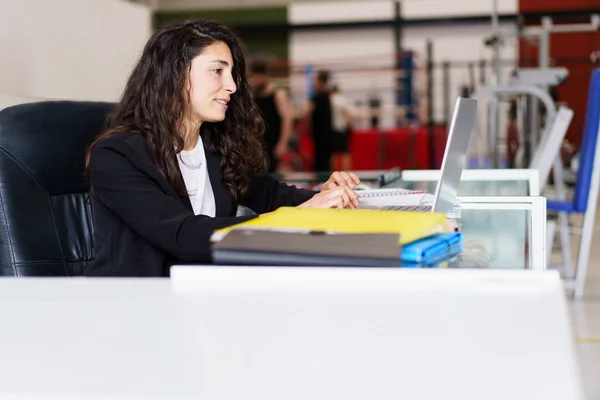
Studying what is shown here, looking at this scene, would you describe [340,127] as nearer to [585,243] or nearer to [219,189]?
[585,243]

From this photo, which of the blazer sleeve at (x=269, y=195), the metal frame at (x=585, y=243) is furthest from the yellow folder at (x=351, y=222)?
the metal frame at (x=585, y=243)

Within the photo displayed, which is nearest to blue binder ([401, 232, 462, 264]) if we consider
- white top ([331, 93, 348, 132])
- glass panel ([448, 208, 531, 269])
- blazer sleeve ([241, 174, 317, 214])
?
glass panel ([448, 208, 531, 269])

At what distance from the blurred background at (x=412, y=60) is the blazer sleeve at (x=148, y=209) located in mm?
4172

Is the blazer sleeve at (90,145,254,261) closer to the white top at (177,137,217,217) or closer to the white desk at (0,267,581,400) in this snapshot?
the white top at (177,137,217,217)

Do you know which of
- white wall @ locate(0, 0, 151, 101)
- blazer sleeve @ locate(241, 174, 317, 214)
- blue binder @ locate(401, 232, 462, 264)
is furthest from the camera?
white wall @ locate(0, 0, 151, 101)

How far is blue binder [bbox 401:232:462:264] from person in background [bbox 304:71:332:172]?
659cm

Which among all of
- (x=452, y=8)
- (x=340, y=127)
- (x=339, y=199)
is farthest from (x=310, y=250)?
(x=452, y=8)

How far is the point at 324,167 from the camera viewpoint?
7.92 m

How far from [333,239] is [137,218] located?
2.40ft

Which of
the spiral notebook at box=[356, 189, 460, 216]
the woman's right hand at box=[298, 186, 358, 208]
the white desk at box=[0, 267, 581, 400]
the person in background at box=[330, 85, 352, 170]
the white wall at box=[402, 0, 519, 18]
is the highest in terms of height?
the white wall at box=[402, 0, 519, 18]

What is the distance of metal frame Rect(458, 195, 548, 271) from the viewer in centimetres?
167

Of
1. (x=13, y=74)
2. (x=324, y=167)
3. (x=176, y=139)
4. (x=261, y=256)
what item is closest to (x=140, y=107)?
(x=176, y=139)

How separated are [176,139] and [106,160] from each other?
23cm

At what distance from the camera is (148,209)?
5.17 feet
